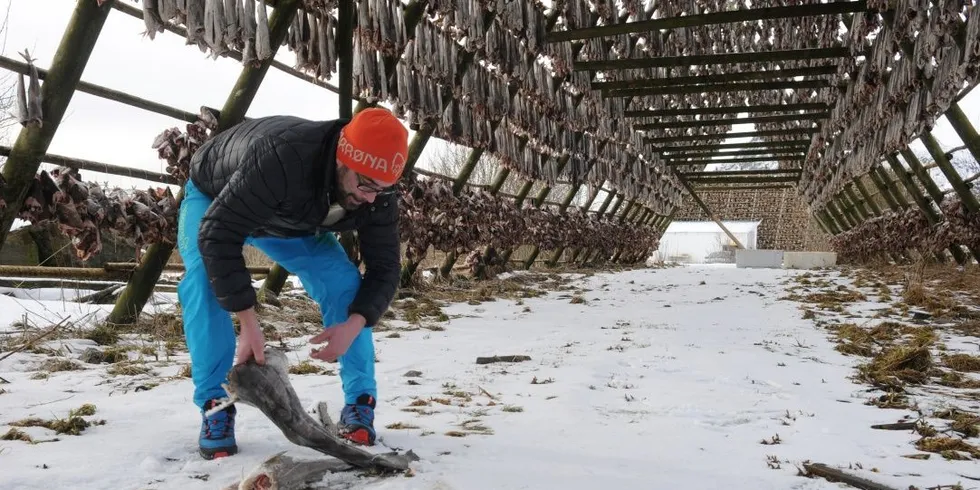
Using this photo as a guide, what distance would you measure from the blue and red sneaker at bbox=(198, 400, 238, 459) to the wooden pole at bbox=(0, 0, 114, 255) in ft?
7.30

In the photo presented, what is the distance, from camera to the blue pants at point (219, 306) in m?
2.39

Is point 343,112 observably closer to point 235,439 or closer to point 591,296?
point 235,439

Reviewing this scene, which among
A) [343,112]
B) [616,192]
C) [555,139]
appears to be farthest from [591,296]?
[616,192]

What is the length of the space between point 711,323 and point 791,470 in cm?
417

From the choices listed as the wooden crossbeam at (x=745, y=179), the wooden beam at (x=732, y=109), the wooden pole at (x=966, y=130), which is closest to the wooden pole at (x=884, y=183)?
the wooden beam at (x=732, y=109)

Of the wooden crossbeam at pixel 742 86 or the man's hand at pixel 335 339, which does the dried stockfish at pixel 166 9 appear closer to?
the man's hand at pixel 335 339

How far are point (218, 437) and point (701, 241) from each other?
125 ft

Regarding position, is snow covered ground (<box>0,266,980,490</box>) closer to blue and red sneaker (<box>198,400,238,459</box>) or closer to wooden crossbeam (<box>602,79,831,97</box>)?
blue and red sneaker (<box>198,400,238,459</box>)

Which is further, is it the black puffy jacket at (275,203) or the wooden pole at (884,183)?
the wooden pole at (884,183)

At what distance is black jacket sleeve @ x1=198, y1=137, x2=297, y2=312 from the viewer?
2113mm

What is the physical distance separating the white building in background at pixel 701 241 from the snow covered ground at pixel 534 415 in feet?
101

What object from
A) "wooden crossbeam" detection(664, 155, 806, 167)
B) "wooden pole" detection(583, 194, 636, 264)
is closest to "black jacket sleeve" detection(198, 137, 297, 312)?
"wooden pole" detection(583, 194, 636, 264)

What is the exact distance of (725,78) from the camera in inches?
430

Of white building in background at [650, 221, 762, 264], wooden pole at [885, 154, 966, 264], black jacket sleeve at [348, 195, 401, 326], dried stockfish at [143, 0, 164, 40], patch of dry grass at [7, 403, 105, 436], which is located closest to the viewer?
patch of dry grass at [7, 403, 105, 436]
